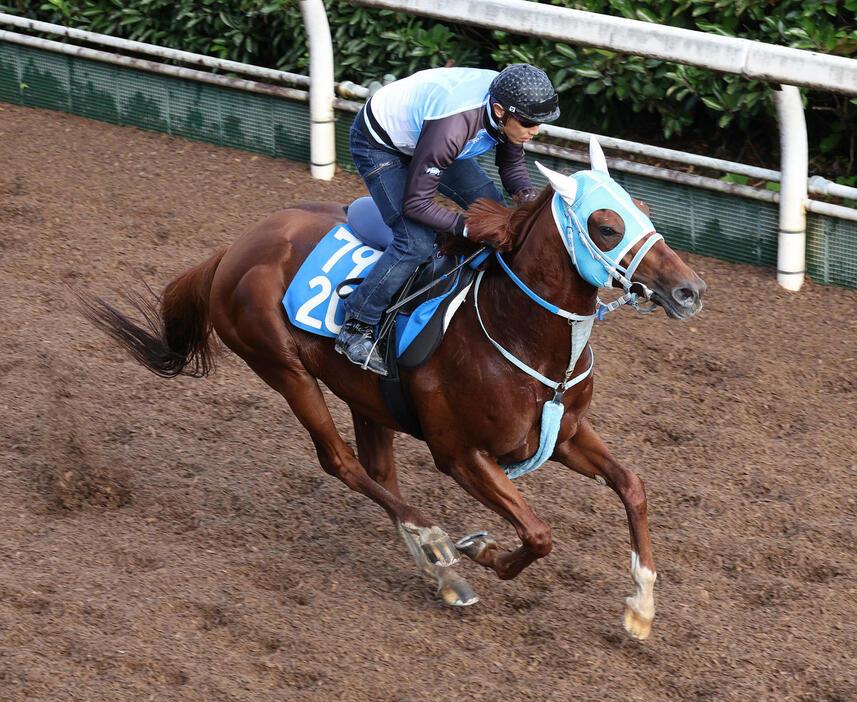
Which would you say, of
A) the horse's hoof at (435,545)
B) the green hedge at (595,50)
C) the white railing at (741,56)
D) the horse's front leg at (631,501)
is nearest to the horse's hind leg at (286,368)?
the horse's hoof at (435,545)

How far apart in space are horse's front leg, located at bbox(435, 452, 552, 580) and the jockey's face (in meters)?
1.15

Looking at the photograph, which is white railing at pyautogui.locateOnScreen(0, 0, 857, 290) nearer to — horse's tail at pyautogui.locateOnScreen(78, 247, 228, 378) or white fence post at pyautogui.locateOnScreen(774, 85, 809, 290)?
white fence post at pyautogui.locateOnScreen(774, 85, 809, 290)

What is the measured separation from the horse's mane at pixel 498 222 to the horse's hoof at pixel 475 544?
3.81 feet

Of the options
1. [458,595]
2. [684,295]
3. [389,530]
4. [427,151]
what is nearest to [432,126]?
[427,151]

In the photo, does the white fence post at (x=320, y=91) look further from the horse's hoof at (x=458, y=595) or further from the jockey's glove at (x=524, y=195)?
the horse's hoof at (x=458, y=595)

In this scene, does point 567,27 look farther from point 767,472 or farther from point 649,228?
point 649,228

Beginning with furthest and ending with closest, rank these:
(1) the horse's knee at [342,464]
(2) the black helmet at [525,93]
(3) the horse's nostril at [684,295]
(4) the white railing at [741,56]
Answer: (4) the white railing at [741,56], (1) the horse's knee at [342,464], (2) the black helmet at [525,93], (3) the horse's nostril at [684,295]

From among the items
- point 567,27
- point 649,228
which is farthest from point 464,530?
point 567,27

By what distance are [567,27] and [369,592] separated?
11.9 ft

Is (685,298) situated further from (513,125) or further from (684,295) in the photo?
(513,125)

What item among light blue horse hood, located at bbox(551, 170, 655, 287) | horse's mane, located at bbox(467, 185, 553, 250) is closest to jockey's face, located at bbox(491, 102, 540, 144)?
horse's mane, located at bbox(467, 185, 553, 250)

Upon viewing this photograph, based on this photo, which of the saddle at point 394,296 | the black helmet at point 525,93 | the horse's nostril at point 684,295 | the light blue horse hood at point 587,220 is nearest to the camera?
the horse's nostril at point 684,295

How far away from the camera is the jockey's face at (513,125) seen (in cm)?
414

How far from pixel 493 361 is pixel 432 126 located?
2.79ft
